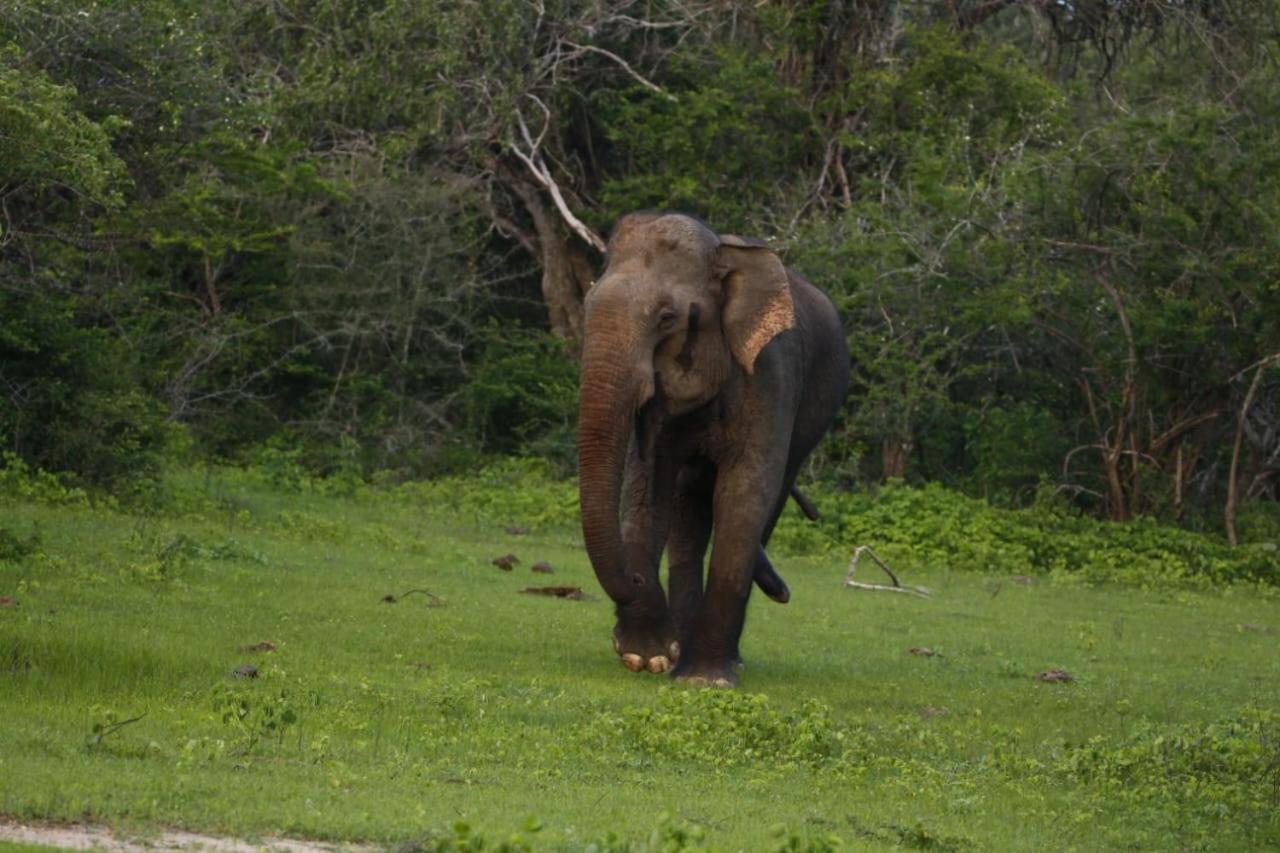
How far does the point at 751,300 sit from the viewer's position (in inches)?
533

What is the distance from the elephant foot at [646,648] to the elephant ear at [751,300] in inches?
71.5

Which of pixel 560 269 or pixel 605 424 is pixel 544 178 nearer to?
pixel 560 269

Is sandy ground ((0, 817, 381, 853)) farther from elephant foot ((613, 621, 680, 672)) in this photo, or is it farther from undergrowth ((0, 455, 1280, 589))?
undergrowth ((0, 455, 1280, 589))

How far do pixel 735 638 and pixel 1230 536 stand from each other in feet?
47.2

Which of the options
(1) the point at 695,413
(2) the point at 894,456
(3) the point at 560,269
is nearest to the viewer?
(1) the point at 695,413

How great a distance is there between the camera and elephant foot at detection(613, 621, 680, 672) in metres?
13.6

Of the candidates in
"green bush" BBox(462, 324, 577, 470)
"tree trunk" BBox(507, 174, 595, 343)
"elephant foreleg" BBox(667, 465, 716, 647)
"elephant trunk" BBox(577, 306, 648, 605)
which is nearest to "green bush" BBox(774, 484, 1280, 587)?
"green bush" BBox(462, 324, 577, 470)

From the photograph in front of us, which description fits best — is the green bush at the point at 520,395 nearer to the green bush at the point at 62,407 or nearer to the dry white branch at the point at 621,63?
the dry white branch at the point at 621,63

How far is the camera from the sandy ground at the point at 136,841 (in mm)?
7039

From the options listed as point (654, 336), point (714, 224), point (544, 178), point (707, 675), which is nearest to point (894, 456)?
point (714, 224)

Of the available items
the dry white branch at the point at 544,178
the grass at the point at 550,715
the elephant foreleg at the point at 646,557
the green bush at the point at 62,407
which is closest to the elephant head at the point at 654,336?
the elephant foreleg at the point at 646,557

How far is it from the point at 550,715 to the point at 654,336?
9.00 ft

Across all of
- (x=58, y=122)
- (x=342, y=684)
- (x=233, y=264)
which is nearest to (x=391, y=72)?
(x=233, y=264)

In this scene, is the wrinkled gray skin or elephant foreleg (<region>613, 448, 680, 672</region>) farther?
elephant foreleg (<region>613, 448, 680, 672</region>)
